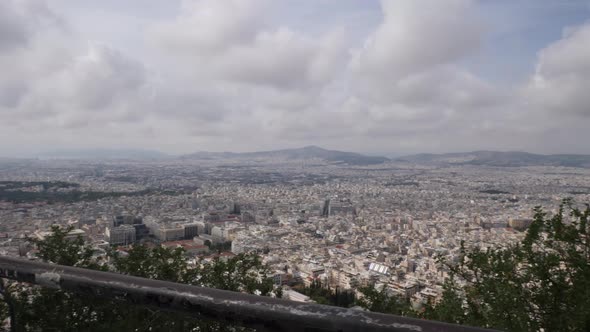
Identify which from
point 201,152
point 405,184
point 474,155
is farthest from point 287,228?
point 201,152

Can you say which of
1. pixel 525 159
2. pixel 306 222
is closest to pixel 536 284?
pixel 306 222

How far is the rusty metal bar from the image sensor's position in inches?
31.0

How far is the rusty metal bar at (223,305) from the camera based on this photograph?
79 centimetres

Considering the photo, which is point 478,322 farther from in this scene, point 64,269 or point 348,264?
point 348,264

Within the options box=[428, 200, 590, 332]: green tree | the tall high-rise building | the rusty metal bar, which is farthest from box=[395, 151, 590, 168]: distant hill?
the rusty metal bar

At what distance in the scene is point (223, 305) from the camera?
0.90 metres

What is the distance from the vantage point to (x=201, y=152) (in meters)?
166

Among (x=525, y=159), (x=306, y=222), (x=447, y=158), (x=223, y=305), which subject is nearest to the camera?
(x=223, y=305)

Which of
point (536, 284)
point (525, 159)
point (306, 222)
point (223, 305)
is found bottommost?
point (306, 222)

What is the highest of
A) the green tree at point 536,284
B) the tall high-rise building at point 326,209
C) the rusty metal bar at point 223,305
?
the rusty metal bar at point 223,305

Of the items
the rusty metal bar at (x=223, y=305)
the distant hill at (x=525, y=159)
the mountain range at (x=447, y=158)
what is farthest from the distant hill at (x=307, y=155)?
the rusty metal bar at (x=223, y=305)

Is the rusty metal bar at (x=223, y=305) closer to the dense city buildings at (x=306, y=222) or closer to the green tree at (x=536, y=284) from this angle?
the green tree at (x=536, y=284)

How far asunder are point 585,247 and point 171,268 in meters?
4.75

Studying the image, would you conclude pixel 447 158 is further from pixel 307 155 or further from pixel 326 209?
pixel 326 209
